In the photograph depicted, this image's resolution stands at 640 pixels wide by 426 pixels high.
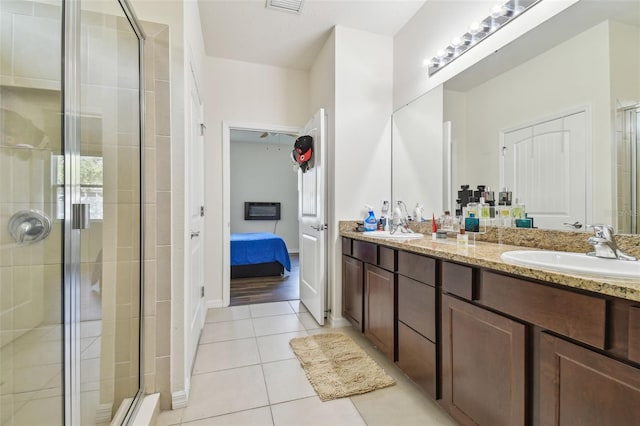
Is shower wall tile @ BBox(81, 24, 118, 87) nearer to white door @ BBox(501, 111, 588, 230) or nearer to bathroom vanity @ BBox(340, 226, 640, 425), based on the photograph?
bathroom vanity @ BBox(340, 226, 640, 425)

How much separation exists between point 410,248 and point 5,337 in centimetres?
186

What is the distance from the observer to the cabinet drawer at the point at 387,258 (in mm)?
1831

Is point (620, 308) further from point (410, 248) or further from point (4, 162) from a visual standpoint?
point (4, 162)

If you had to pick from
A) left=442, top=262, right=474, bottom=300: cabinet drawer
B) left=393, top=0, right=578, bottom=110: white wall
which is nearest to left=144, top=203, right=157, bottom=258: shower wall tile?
left=442, top=262, right=474, bottom=300: cabinet drawer

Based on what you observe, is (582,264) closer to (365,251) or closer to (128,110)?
(365,251)

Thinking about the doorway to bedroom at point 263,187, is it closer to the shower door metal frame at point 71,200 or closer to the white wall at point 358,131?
the white wall at point 358,131

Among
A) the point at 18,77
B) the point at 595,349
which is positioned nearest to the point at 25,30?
the point at 18,77

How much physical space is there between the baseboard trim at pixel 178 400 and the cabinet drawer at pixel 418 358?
126 cm

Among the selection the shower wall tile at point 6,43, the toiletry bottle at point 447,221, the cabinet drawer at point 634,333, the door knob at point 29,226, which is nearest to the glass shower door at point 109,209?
the door knob at point 29,226

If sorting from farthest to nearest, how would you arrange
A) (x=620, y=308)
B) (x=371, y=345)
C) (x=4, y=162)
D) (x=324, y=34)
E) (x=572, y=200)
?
1. (x=324, y=34)
2. (x=371, y=345)
3. (x=572, y=200)
4. (x=4, y=162)
5. (x=620, y=308)

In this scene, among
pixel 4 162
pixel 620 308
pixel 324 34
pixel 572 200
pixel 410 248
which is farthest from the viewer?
pixel 324 34

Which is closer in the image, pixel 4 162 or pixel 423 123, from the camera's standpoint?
pixel 4 162

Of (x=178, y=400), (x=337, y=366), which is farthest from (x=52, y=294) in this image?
(x=337, y=366)

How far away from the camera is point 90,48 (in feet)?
4.05
